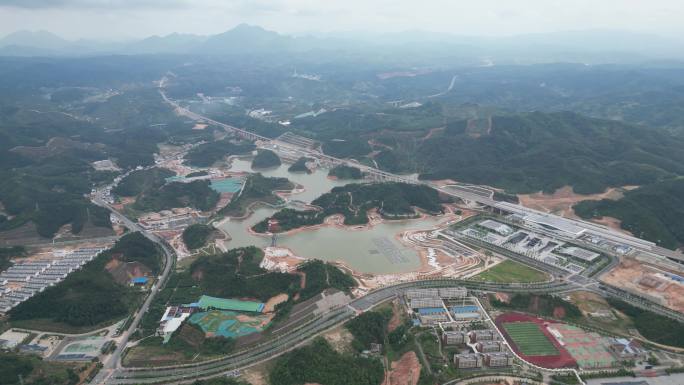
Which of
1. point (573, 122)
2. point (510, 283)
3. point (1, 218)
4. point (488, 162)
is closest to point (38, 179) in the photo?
point (1, 218)

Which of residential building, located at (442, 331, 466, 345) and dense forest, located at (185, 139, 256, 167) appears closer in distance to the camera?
residential building, located at (442, 331, 466, 345)

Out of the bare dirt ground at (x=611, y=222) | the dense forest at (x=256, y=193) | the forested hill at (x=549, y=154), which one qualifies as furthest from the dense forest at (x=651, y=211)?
the dense forest at (x=256, y=193)

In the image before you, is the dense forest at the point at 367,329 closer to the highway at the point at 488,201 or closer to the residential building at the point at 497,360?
the residential building at the point at 497,360

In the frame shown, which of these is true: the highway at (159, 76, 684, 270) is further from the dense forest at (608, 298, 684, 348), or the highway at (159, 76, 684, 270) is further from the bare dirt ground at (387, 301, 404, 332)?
the bare dirt ground at (387, 301, 404, 332)

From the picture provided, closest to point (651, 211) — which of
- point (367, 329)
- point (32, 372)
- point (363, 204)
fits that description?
point (363, 204)

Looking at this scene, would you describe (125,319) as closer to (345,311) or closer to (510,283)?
(345,311)

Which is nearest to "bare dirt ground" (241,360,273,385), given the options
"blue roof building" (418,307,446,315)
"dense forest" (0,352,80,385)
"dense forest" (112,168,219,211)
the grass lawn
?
"dense forest" (0,352,80,385)
